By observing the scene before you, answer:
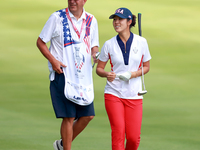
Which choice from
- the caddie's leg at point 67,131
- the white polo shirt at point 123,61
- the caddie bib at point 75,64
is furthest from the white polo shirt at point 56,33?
the caddie's leg at point 67,131

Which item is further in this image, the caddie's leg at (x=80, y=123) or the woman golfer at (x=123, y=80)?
the caddie's leg at (x=80, y=123)

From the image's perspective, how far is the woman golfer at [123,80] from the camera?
16.8 ft

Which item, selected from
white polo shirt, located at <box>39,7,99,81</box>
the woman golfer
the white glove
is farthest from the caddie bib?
the white glove

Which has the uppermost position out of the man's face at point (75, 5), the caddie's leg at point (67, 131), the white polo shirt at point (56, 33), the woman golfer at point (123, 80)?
the man's face at point (75, 5)

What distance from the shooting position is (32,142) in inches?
256

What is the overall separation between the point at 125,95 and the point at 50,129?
90.8 inches

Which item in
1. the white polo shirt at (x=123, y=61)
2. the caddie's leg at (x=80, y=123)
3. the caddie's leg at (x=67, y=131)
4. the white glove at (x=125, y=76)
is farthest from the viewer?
the caddie's leg at (x=80, y=123)

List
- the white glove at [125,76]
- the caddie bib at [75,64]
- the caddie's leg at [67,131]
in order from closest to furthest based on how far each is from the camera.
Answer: the white glove at [125,76], the caddie bib at [75,64], the caddie's leg at [67,131]

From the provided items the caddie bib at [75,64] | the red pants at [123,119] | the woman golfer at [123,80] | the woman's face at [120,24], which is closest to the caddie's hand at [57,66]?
the caddie bib at [75,64]

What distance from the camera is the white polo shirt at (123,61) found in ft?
16.9

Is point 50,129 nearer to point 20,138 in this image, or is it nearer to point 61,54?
point 20,138

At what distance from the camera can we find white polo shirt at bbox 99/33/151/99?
5.16 metres

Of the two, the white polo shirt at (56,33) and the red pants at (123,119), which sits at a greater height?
the white polo shirt at (56,33)

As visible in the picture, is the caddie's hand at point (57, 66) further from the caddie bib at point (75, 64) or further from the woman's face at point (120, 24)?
the woman's face at point (120, 24)
